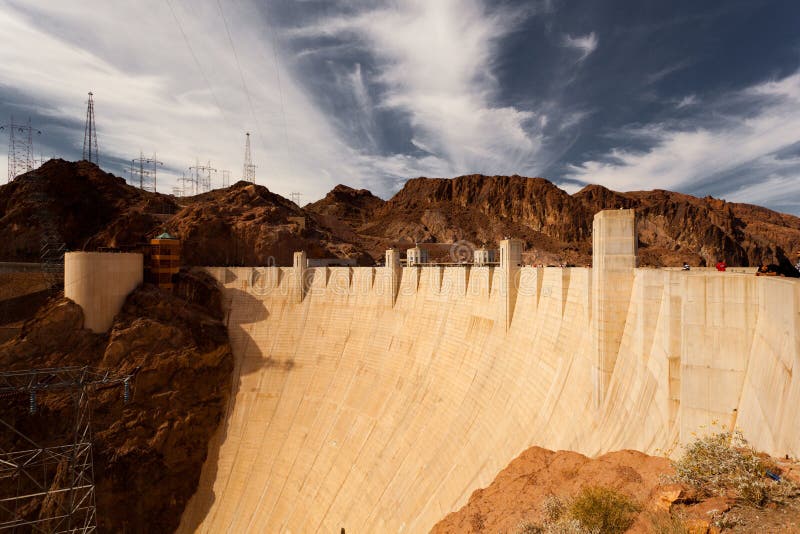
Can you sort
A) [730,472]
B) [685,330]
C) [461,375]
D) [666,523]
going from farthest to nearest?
[461,375] → [685,330] → [730,472] → [666,523]

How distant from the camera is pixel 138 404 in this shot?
23.8m

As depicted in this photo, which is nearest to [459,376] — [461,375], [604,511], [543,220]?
[461,375]

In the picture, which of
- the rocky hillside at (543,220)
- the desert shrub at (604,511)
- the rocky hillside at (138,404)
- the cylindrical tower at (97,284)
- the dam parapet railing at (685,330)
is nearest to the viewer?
the desert shrub at (604,511)

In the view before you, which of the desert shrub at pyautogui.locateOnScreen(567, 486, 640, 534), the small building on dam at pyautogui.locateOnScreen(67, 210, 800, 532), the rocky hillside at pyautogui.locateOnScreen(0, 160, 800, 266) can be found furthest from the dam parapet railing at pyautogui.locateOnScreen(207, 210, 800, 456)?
the rocky hillside at pyautogui.locateOnScreen(0, 160, 800, 266)

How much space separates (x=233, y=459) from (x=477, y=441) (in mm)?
17916

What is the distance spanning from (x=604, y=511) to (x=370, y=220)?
108 metres

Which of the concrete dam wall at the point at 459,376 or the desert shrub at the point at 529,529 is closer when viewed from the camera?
the desert shrub at the point at 529,529

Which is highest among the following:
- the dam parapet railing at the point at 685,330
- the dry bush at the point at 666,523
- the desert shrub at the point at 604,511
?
the dam parapet railing at the point at 685,330

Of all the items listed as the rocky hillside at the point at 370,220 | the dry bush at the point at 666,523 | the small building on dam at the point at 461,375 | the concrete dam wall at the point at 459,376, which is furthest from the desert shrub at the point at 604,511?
the rocky hillside at the point at 370,220

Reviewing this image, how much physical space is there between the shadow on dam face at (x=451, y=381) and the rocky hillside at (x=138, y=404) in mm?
1595

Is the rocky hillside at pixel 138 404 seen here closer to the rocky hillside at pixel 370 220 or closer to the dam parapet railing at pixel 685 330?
the rocky hillside at pixel 370 220

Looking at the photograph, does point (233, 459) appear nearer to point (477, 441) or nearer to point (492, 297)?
point (477, 441)

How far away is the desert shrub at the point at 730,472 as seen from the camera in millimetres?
5012

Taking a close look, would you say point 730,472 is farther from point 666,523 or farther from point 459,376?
point 459,376
